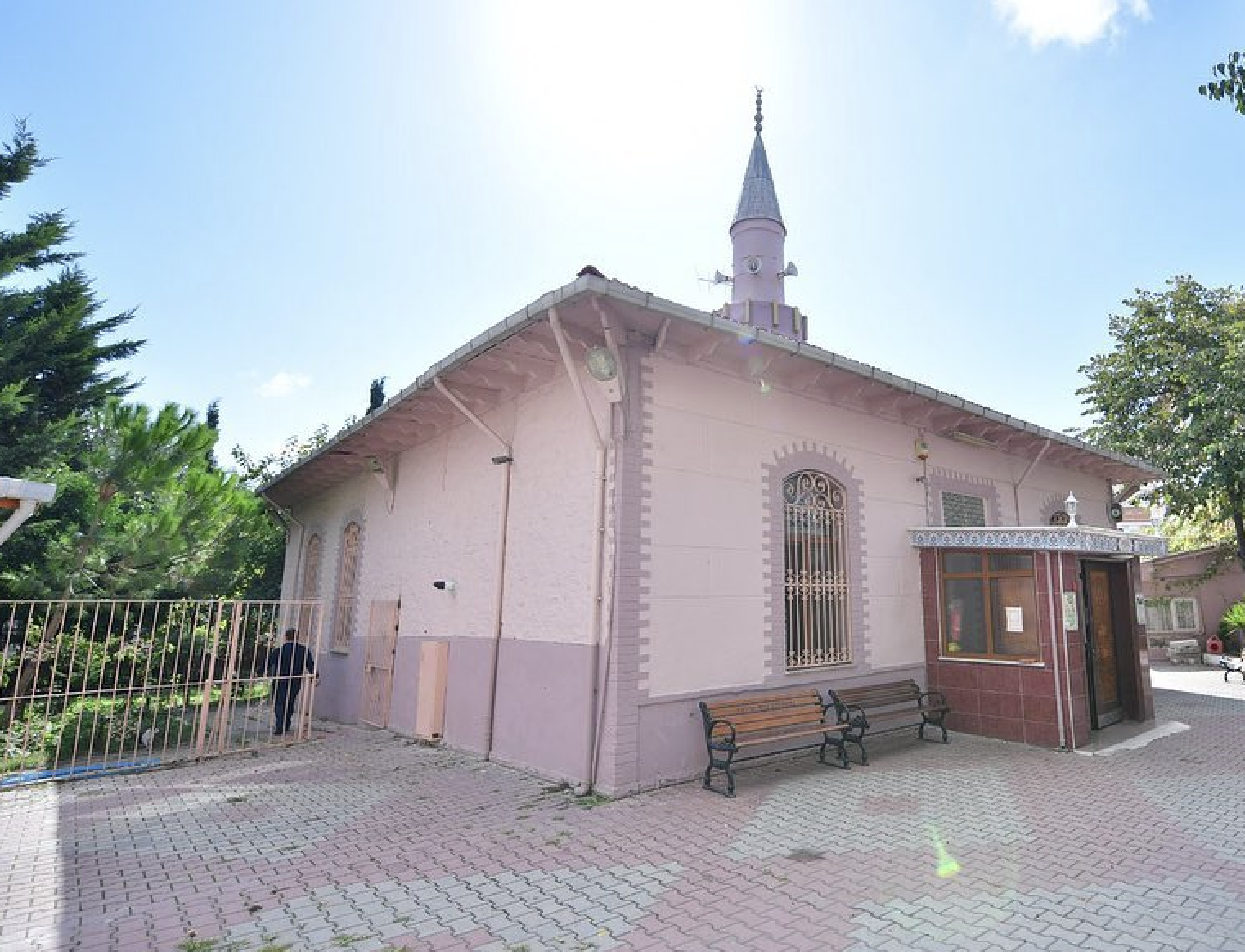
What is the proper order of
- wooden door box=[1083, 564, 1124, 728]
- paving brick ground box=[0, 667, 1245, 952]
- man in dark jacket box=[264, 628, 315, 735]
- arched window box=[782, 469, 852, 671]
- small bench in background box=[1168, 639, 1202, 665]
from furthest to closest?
small bench in background box=[1168, 639, 1202, 665], man in dark jacket box=[264, 628, 315, 735], wooden door box=[1083, 564, 1124, 728], arched window box=[782, 469, 852, 671], paving brick ground box=[0, 667, 1245, 952]

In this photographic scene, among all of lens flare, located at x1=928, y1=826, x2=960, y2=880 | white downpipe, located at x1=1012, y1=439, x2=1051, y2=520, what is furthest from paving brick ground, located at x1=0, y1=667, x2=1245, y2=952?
white downpipe, located at x1=1012, y1=439, x2=1051, y2=520

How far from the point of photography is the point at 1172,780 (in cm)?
609

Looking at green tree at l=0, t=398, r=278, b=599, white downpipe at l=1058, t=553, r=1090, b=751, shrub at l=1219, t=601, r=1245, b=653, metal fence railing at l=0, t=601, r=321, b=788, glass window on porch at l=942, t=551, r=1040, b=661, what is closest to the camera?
metal fence railing at l=0, t=601, r=321, b=788

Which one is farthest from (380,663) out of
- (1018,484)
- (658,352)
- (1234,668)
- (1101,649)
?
(1234,668)

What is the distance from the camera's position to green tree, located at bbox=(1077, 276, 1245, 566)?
14.7 metres

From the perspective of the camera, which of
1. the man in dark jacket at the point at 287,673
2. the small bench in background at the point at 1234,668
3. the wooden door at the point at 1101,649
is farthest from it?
the small bench in background at the point at 1234,668

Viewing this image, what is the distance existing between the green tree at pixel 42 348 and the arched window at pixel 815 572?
442 inches

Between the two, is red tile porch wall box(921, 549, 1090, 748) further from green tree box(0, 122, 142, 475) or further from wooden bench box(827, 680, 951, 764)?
green tree box(0, 122, 142, 475)

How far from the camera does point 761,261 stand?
15.6m

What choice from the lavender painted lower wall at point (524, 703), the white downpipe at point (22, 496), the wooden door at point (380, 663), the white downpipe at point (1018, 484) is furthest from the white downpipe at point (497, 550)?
the white downpipe at point (1018, 484)

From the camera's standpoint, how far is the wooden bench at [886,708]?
270 inches

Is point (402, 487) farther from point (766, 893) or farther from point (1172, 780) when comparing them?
point (1172, 780)

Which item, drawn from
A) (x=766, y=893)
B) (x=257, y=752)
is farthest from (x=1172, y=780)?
(x=257, y=752)

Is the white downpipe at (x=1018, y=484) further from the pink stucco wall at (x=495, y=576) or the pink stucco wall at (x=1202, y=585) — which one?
the pink stucco wall at (x=1202, y=585)
